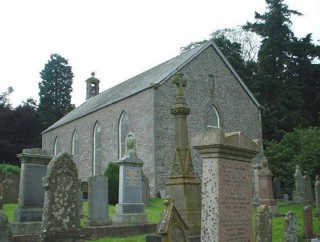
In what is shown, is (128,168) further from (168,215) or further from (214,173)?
(214,173)

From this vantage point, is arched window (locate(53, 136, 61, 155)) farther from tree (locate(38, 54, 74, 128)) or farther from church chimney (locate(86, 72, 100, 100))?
tree (locate(38, 54, 74, 128))

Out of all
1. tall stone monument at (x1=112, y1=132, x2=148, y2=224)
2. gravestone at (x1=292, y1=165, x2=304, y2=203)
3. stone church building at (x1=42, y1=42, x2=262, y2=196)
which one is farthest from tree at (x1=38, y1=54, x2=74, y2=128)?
tall stone monument at (x1=112, y1=132, x2=148, y2=224)

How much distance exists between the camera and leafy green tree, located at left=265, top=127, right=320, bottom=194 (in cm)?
2428

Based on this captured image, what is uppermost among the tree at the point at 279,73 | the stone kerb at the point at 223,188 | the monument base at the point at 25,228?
the tree at the point at 279,73

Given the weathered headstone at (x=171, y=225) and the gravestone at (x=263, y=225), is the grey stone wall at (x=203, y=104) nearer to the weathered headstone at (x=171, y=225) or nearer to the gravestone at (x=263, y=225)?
the gravestone at (x=263, y=225)

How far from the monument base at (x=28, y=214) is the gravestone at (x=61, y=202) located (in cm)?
260

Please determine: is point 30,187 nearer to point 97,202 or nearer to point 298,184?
point 97,202

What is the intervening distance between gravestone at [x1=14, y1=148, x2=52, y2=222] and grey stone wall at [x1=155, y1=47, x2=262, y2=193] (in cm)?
1429

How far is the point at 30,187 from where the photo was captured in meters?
10.9

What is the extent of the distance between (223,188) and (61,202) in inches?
165

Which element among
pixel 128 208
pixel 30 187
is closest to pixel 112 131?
pixel 128 208

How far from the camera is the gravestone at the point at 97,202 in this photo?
12.1 meters

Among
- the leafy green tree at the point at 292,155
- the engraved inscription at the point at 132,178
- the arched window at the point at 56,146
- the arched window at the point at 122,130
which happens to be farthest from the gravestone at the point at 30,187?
the arched window at the point at 56,146

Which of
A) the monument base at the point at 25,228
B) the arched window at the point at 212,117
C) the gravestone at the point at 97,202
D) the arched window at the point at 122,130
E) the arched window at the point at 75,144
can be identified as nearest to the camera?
the monument base at the point at 25,228
